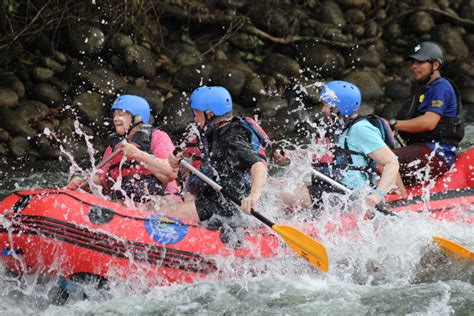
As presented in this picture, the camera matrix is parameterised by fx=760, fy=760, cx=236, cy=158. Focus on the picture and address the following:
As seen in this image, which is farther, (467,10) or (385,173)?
(467,10)

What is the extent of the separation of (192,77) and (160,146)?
608 centimetres

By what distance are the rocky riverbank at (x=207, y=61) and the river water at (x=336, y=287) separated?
5.07 meters

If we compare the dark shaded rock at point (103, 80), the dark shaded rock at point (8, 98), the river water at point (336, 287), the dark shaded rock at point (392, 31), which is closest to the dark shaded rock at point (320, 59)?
the dark shaded rock at point (392, 31)

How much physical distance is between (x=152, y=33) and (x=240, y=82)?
72.7 inches

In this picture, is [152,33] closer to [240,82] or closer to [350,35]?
[240,82]

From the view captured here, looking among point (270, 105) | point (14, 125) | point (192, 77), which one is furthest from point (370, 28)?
point (14, 125)

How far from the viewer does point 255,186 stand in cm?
564

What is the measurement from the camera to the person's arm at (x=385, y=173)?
5.98 meters

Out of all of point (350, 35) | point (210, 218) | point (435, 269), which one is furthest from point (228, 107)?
point (350, 35)

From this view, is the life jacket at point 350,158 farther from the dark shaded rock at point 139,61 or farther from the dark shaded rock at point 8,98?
the dark shaded rock at point 139,61

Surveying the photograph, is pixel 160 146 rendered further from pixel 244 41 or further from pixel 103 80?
pixel 244 41

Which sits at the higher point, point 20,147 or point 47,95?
point 47,95

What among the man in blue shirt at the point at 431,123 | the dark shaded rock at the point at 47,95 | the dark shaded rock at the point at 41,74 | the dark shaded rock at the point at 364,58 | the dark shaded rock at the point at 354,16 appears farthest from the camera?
the dark shaded rock at the point at 354,16

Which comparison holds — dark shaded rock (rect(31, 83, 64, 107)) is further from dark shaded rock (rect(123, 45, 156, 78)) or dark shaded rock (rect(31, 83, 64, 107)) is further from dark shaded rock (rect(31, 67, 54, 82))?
dark shaded rock (rect(123, 45, 156, 78))
